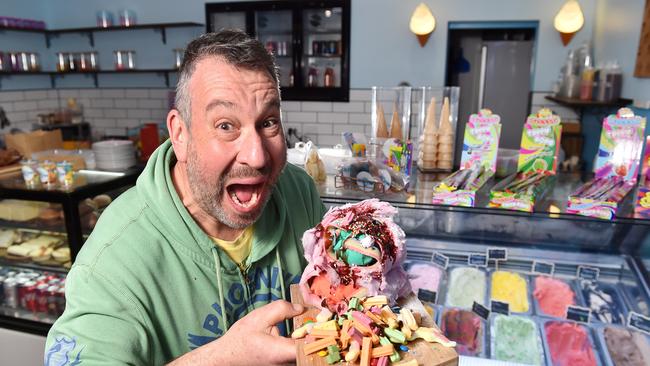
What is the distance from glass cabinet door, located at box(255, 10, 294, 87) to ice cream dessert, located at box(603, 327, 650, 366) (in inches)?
183

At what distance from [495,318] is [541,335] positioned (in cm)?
21

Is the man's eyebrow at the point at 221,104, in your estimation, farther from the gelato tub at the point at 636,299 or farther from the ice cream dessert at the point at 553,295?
the gelato tub at the point at 636,299

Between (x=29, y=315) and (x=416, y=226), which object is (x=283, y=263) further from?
(x=29, y=315)

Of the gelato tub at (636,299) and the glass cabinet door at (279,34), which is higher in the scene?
the glass cabinet door at (279,34)

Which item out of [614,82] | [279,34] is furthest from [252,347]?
[279,34]

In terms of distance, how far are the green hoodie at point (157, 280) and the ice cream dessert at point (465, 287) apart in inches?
39.2

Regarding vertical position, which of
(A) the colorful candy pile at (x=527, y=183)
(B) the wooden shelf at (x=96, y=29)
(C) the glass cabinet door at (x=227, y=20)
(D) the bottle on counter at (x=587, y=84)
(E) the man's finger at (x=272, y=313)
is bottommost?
(E) the man's finger at (x=272, y=313)

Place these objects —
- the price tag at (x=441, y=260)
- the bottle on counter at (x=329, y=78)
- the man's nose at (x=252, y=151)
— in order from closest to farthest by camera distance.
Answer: the man's nose at (x=252, y=151)
the price tag at (x=441, y=260)
the bottle on counter at (x=329, y=78)

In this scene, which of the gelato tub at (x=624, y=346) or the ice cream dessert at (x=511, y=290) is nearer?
the gelato tub at (x=624, y=346)

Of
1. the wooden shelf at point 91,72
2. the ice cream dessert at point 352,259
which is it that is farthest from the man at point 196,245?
the wooden shelf at point 91,72

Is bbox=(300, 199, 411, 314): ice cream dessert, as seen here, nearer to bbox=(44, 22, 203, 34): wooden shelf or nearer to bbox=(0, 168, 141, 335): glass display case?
bbox=(0, 168, 141, 335): glass display case

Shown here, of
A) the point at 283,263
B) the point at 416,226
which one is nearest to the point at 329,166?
the point at 416,226

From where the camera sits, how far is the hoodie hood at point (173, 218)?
1317 millimetres

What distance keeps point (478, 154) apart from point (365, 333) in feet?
4.76
